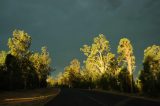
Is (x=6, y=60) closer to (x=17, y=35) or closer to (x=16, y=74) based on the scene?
(x=16, y=74)

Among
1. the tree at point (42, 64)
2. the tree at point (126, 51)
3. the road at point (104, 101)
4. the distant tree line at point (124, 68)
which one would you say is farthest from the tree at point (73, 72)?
the road at point (104, 101)

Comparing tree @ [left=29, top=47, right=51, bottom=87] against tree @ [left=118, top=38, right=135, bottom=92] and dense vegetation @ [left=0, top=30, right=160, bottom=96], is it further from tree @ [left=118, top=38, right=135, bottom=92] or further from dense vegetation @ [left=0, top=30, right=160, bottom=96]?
tree @ [left=118, top=38, right=135, bottom=92]

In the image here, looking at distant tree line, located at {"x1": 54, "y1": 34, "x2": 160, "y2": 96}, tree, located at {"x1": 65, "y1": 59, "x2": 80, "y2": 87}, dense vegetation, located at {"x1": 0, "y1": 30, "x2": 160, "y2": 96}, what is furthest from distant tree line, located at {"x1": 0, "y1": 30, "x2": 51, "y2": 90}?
tree, located at {"x1": 65, "y1": 59, "x2": 80, "y2": 87}

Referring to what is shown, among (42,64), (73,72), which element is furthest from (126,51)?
(73,72)

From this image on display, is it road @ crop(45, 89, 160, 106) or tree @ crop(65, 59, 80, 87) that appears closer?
road @ crop(45, 89, 160, 106)

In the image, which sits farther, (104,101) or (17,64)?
(17,64)

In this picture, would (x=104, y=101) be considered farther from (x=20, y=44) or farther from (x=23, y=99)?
(x=20, y=44)

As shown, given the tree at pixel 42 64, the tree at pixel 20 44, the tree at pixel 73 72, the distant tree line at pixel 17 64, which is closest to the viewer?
the distant tree line at pixel 17 64

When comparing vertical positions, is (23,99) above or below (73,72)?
below

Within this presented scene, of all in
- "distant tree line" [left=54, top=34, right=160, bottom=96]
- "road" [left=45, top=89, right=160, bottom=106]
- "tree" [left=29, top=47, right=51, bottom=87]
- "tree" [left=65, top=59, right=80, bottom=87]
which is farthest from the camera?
"tree" [left=65, top=59, right=80, bottom=87]

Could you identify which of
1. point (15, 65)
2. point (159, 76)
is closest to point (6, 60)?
point (15, 65)

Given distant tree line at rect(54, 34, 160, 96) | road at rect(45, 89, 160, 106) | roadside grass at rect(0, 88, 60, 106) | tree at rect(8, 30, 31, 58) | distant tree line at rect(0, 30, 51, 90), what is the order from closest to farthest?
road at rect(45, 89, 160, 106) → roadside grass at rect(0, 88, 60, 106) → distant tree line at rect(54, 34, 160, 96) → distant tree line at rect(0, 30, 51, 90) → tree at rect(8, 30, 31, 58)

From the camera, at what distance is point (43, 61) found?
128 m

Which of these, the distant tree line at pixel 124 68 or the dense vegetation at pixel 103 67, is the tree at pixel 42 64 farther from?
the distant tree line at pixel 124 68
